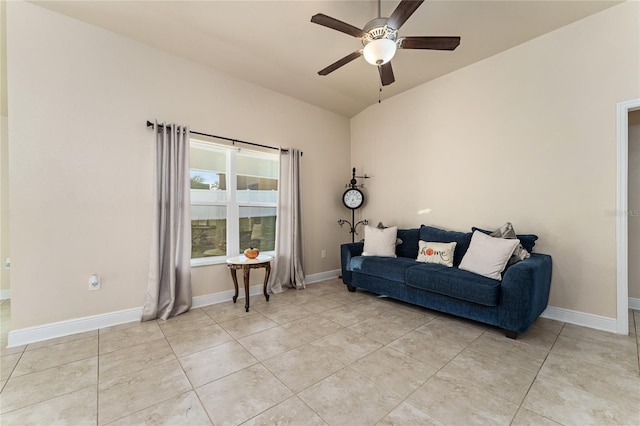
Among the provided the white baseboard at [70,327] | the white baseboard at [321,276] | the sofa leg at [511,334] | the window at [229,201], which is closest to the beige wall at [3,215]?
the white baseboard at [70,327]

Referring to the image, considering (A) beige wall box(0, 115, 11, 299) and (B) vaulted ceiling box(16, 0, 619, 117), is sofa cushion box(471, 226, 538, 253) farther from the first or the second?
A: (A) beige wall box(0, 115, 11, 299)

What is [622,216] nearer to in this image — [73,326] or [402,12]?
[402,12]

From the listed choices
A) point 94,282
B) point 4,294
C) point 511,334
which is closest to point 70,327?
point 94,282

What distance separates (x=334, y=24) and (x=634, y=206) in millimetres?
3855

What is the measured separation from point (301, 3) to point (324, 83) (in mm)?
1462

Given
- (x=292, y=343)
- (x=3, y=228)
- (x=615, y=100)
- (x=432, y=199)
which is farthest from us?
(x=432, y=199)

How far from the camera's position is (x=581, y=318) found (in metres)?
2.68

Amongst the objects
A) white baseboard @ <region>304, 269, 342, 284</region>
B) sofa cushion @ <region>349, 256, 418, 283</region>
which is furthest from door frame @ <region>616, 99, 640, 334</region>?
white baseboard @ <region>304, 269, 342, 284</region>

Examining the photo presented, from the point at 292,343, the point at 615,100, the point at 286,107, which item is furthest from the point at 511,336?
the point at 286,107

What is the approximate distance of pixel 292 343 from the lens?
2.33m

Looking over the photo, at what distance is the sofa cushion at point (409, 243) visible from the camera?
376 centimetres

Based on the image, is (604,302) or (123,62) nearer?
(604,302)

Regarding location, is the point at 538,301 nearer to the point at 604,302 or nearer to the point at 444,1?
the point at 604,302

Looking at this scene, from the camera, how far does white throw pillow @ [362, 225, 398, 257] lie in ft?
12.3
